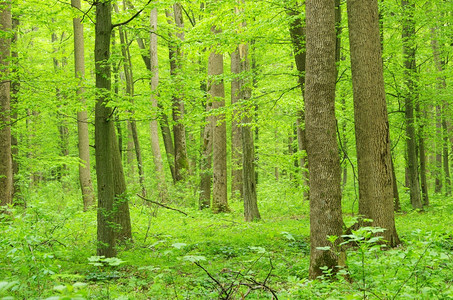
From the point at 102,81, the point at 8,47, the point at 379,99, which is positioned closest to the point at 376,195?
the point at 379,99

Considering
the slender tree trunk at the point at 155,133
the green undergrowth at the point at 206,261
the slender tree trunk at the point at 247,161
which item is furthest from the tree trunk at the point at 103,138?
the slender tree trunk at the point at 155,133

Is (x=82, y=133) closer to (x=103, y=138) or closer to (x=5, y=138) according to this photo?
(x=5, y=138)

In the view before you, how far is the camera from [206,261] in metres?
6.87

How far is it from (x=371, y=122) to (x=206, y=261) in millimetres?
4328

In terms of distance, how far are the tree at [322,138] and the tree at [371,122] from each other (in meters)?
2.23

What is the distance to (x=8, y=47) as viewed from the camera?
1015 centimetres

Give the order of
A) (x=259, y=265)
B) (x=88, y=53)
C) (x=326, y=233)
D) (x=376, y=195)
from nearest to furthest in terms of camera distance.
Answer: (x=326, y=233) → (x=259, y=265) → (x=376, y=195) → (x=88, y=53)

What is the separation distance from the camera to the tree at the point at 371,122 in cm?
732

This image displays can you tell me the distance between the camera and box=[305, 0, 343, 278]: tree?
5387 mm

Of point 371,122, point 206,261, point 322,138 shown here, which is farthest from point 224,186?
point 322,138

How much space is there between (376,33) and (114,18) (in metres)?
5.93

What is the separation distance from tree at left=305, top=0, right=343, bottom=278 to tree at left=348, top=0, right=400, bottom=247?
2.23m

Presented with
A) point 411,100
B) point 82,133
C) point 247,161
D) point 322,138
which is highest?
point 411,100

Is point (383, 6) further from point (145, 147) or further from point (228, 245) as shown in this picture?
point (145, 147)
